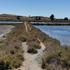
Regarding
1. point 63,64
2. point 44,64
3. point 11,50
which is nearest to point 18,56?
point 11,50

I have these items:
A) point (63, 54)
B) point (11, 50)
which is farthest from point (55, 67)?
point (11, 50)

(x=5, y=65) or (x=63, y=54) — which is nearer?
(x=5, y=65)

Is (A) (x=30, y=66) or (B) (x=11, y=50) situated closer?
(A) (x=30, y=66)

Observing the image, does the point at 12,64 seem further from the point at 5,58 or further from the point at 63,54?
the point at 63,54

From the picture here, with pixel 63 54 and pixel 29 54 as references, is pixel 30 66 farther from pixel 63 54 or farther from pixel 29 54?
pixel 29 54

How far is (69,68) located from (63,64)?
0.65 meters

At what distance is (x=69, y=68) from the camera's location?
569 inches

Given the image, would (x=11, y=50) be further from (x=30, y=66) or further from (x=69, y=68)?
(x=69, y=68)

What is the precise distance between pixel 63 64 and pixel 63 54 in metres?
1.92

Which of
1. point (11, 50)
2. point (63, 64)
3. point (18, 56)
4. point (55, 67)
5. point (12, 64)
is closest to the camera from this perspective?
point (55, 67)

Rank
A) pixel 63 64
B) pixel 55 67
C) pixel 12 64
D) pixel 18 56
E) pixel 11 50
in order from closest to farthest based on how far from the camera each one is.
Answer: pixel 55 67 < pixel 63 64 < pixel 12 64 < pixel 18 56 < pixel 11 50

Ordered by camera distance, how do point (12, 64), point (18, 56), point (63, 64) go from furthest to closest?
point (18, 56), point (12, 64), point (63, 64)

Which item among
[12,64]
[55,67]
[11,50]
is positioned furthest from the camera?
[11,50]

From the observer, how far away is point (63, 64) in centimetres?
1502
